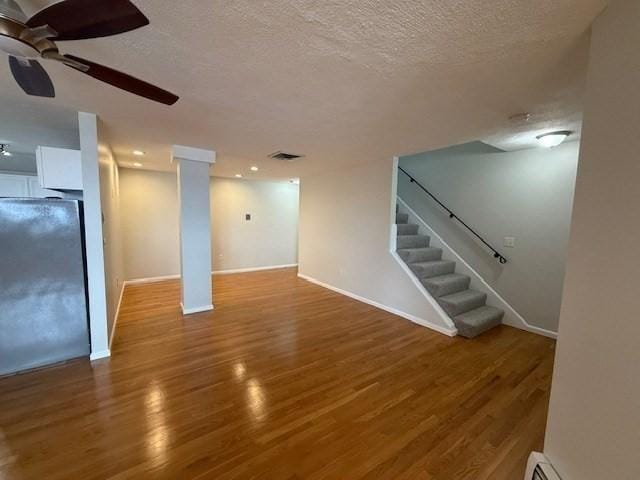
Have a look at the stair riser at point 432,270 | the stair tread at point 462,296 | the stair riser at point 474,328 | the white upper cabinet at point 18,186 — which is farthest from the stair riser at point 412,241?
the white upper cabinet at point 18,186

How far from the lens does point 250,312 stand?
3.89 meters

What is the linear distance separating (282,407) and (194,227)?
2865 mm

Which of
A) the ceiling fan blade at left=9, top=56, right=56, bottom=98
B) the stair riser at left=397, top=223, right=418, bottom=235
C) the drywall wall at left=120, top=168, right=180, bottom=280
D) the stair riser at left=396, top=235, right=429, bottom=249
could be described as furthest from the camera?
the drywall wall at left=120, top=168, right=180, bottom=280

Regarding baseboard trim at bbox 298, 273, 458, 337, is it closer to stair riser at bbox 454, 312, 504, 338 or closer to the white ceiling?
stair riser at bbox 454, 312, 504, 338

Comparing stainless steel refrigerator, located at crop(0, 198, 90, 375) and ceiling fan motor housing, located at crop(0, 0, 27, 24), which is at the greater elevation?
ceiling fan motor housing, located at crop(0, 0, 27, 24)

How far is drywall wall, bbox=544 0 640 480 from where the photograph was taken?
2.99 ft

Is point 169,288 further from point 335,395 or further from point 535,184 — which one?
point 535,184

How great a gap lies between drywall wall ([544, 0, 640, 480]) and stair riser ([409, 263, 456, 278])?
2.46 meters

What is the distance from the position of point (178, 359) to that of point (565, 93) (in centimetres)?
405

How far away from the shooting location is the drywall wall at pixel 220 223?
5250 mm

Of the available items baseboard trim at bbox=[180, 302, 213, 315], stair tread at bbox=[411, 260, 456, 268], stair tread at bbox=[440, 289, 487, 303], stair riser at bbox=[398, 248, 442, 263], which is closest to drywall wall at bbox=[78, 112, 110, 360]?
baseboard trim at bbox=[180, 302, 213, 315]

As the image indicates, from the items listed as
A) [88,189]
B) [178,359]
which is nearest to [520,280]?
[178,359]

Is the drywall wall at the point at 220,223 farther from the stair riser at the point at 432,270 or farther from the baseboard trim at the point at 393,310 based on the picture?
the stair riser at the point at 432,270

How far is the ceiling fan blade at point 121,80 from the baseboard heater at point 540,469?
2853 millimetres
